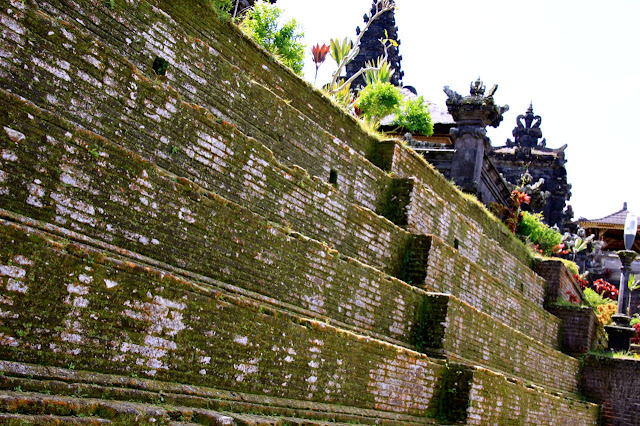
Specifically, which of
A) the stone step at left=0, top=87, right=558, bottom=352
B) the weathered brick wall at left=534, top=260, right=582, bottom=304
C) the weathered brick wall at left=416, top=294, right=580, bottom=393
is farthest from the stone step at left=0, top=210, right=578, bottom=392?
the weathered brick wall at left=534, top=260, right=582, bottom=304

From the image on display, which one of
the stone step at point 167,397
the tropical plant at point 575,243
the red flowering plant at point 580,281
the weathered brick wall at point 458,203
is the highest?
the tropical plant at point 575,243

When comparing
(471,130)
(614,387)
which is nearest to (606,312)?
(614,387)

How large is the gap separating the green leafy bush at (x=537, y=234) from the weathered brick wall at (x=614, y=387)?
3.85m

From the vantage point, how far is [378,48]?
2720 centimetres

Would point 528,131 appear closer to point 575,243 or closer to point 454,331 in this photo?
point 575,243

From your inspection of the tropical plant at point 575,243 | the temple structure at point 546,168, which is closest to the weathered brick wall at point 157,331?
Result: the tropical plant at point 575,243

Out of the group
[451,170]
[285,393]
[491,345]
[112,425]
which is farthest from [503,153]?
[112,425]

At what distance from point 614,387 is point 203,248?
12.7 m

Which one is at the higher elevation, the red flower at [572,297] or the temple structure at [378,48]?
the temple structure at [378,48]

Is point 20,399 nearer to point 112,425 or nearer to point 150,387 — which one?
point 112,425

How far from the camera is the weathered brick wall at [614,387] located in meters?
15.9

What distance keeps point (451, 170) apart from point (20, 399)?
1384cm

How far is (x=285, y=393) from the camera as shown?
23.0 feet

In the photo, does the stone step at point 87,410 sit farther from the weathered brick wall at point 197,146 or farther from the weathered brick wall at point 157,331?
the weathered brick wall at point 197,146
